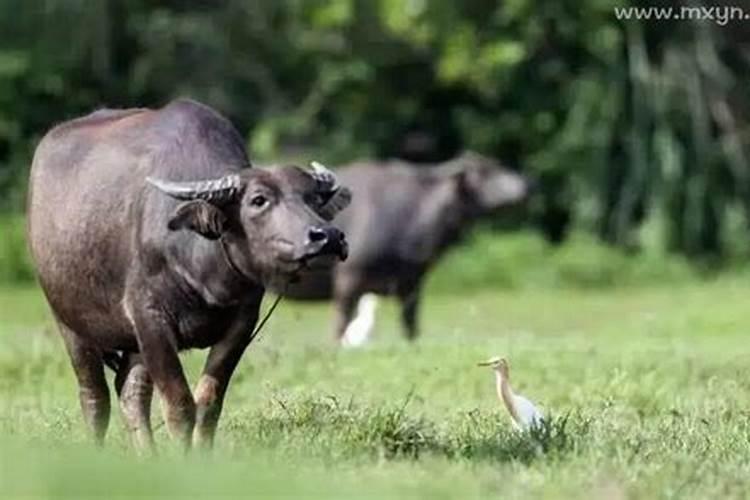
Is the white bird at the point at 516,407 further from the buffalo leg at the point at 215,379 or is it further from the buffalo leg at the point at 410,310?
the buffalo leg at the point at 410,310

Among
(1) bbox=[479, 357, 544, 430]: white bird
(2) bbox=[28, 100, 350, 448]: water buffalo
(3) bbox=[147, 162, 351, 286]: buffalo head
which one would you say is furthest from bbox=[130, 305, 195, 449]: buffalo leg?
(1) bbox=[479, 357, 544, 430]: white bird

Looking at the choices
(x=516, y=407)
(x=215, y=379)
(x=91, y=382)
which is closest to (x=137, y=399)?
(x=215, y=379)

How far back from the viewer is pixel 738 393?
13.4 metres

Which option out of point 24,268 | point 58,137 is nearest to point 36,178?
point 58,137

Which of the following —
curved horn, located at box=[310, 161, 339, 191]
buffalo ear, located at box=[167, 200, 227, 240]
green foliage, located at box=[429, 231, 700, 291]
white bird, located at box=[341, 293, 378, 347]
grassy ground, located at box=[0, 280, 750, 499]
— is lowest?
green foliage, located at box=[429, 231, 700, 291]

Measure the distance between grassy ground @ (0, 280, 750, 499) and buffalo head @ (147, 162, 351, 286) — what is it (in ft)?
2.61

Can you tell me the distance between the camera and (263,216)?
10062 millimetres

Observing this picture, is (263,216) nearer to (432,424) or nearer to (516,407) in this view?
(516,407)

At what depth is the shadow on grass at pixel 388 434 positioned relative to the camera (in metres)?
9.92

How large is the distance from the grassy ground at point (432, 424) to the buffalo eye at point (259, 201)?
40.0 inches

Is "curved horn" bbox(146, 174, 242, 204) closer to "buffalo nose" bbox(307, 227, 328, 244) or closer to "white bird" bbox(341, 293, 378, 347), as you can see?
"buffalo nose" bbox(307, 227, 328, 244)

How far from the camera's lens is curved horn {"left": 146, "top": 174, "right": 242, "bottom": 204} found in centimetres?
1012

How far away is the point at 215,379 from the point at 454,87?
22631mm

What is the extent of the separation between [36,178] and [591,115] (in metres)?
19.9
